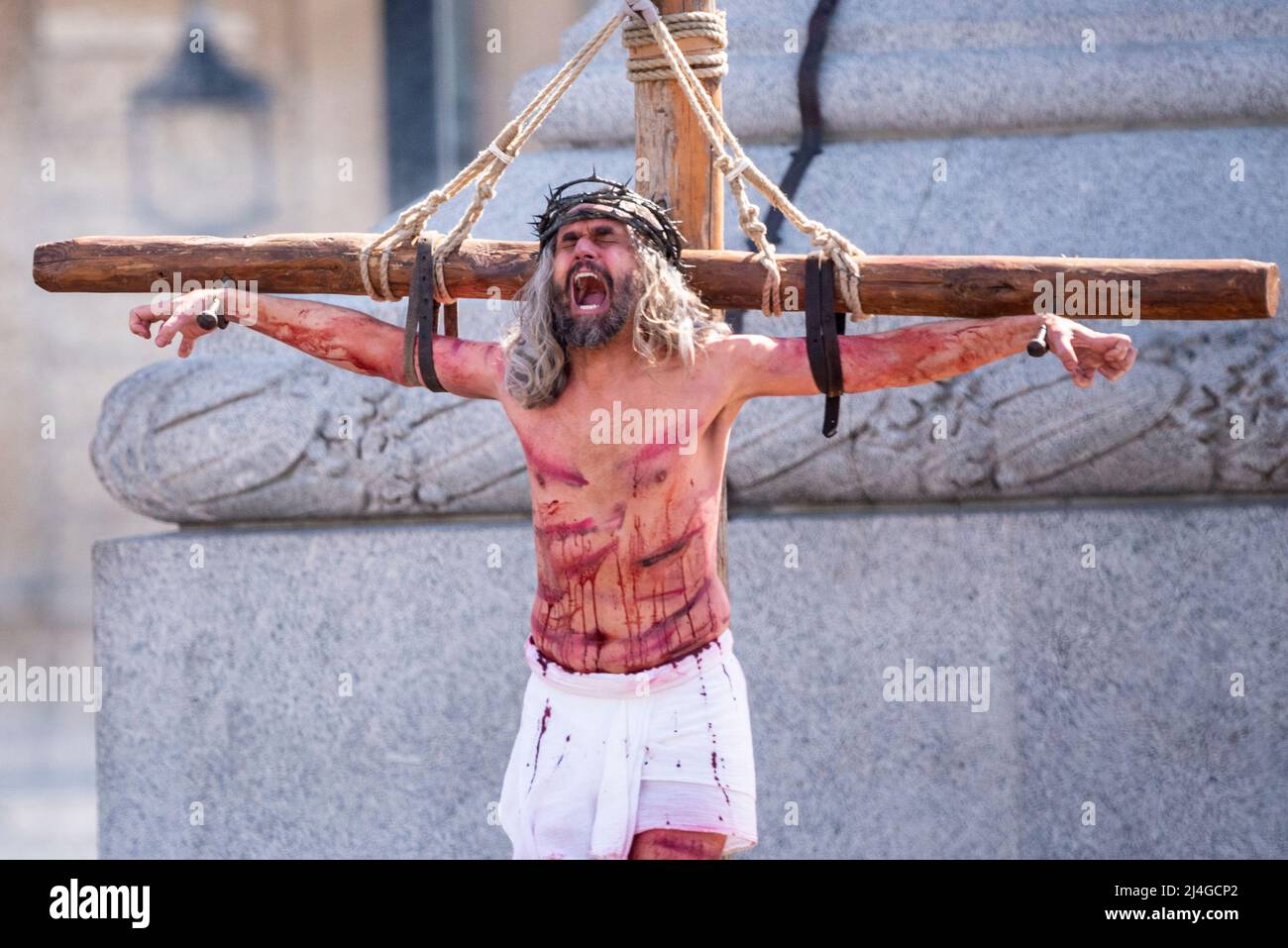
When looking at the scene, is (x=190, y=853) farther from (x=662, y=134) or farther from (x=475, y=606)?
(x=662, y=134)

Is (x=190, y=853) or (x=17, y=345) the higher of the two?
(x=17, y=345)

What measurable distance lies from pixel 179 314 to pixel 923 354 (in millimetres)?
1685

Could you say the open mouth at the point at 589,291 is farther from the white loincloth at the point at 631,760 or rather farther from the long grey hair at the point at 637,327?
the white loincloth at the point at 631,760

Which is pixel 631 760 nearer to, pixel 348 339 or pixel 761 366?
pixel 761 366

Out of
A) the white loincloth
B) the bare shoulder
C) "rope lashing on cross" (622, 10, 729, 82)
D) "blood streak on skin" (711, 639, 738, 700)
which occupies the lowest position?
the white loincloth

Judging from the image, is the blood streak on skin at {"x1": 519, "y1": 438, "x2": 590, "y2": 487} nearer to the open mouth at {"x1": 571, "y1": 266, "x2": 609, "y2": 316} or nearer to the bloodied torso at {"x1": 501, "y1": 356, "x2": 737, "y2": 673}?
the bloodied torso at {"x1": 501, "y1": 356, "x2": 737, "y2": 673}

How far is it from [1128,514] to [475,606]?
1.94 meters

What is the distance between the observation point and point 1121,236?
242 inches

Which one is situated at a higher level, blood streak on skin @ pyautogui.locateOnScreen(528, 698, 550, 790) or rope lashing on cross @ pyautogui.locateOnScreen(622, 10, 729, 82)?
rope lashing on cross @ pyautogui.locateOnScreen(622, 10, 729, 82)

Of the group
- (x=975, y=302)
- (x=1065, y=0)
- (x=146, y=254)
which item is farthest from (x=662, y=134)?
(x=1065, y=0)

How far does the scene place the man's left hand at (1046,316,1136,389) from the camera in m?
4.36

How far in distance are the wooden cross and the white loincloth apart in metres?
0.49

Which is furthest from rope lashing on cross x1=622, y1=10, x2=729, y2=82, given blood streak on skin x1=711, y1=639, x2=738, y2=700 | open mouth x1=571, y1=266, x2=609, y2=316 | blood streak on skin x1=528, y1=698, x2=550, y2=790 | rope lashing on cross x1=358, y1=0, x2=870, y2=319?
blood streak on skin x1=528, y1=698, x2=550, y2=790

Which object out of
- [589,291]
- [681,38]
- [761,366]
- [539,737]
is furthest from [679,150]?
[539,737]
